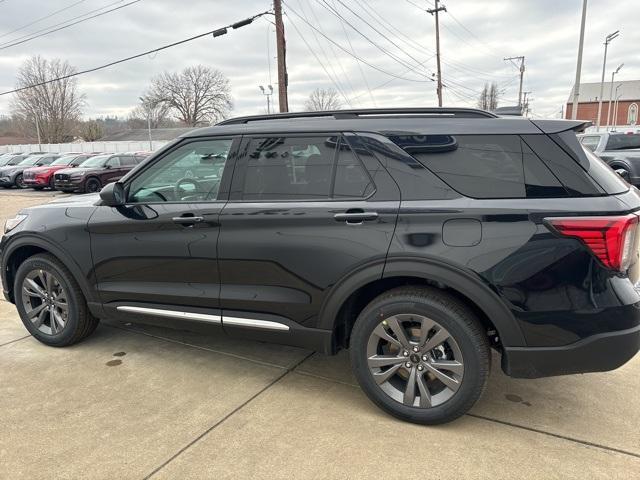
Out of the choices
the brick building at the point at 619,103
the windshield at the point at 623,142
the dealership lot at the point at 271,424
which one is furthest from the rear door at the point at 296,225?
the brick building at the point at 619,103

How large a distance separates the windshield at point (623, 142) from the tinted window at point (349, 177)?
13161 mm

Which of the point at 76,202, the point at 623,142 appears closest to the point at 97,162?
the point at 76,202

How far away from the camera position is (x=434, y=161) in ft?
9.02

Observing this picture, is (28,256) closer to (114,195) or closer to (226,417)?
(114,195)

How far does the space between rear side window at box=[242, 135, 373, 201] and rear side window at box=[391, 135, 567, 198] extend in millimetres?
381

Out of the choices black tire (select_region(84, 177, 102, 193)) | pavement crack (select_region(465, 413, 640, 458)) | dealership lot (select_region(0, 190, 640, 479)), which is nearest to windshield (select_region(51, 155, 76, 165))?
black tire (select_region(84, 177, 102, 193))

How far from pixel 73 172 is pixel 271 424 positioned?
59.5 ft

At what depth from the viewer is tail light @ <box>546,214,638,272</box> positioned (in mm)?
2395

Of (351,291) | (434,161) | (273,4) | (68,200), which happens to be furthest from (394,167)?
(273,4)

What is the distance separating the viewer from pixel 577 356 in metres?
2.52

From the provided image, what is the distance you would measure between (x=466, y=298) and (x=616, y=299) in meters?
0.73

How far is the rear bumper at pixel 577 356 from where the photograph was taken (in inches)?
97.3

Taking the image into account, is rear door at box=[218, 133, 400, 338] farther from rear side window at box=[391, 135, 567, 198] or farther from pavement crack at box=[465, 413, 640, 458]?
pavement crack at box=[465, 413, 640, 458]

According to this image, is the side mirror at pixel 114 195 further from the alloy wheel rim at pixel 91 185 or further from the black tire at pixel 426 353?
the alloy wheel rim at pixel 91 185
